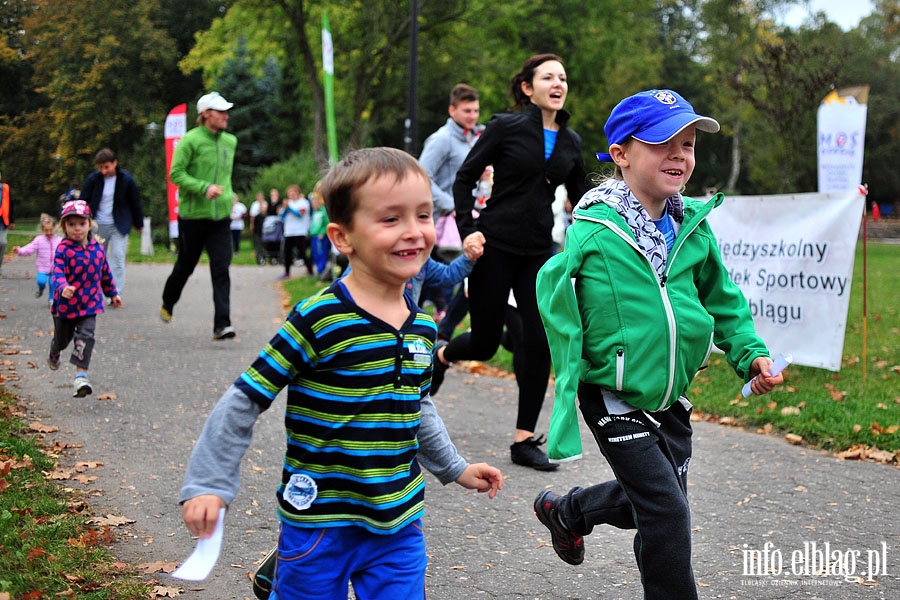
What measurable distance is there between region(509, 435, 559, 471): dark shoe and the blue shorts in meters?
3.20

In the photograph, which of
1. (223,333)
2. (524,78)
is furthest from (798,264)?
(223,333)

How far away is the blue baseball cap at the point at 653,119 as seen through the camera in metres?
3.36

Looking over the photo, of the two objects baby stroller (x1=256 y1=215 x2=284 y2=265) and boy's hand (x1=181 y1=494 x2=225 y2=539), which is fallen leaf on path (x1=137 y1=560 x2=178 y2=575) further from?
baby stroller (x1=256 y1=215 x2=284 y2=265)

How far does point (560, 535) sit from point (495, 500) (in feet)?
5.01

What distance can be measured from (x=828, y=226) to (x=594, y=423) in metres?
6.12

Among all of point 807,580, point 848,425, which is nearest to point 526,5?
point 848,425

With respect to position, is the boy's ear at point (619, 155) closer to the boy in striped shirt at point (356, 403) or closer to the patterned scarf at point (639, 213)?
the patterned scarf at point (639, 213)

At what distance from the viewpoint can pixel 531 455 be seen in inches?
232

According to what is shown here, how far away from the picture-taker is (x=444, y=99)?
43000 millimetres

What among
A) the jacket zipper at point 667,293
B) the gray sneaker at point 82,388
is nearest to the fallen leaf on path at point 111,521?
the jacket zipper at point 667,293

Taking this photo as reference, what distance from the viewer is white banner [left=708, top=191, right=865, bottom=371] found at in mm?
8492

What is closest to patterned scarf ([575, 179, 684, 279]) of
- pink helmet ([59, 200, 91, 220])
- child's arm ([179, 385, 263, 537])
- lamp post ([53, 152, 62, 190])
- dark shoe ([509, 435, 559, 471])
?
child's arm ([179, 385, 263, 537])

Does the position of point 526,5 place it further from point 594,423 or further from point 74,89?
point 594,423

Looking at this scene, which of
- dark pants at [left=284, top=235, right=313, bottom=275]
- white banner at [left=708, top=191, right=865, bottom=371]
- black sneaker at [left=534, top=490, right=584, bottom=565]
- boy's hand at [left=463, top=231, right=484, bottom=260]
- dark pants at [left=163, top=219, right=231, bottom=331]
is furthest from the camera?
dark pants at [left=284, top=235, right=313, bottom=275]
